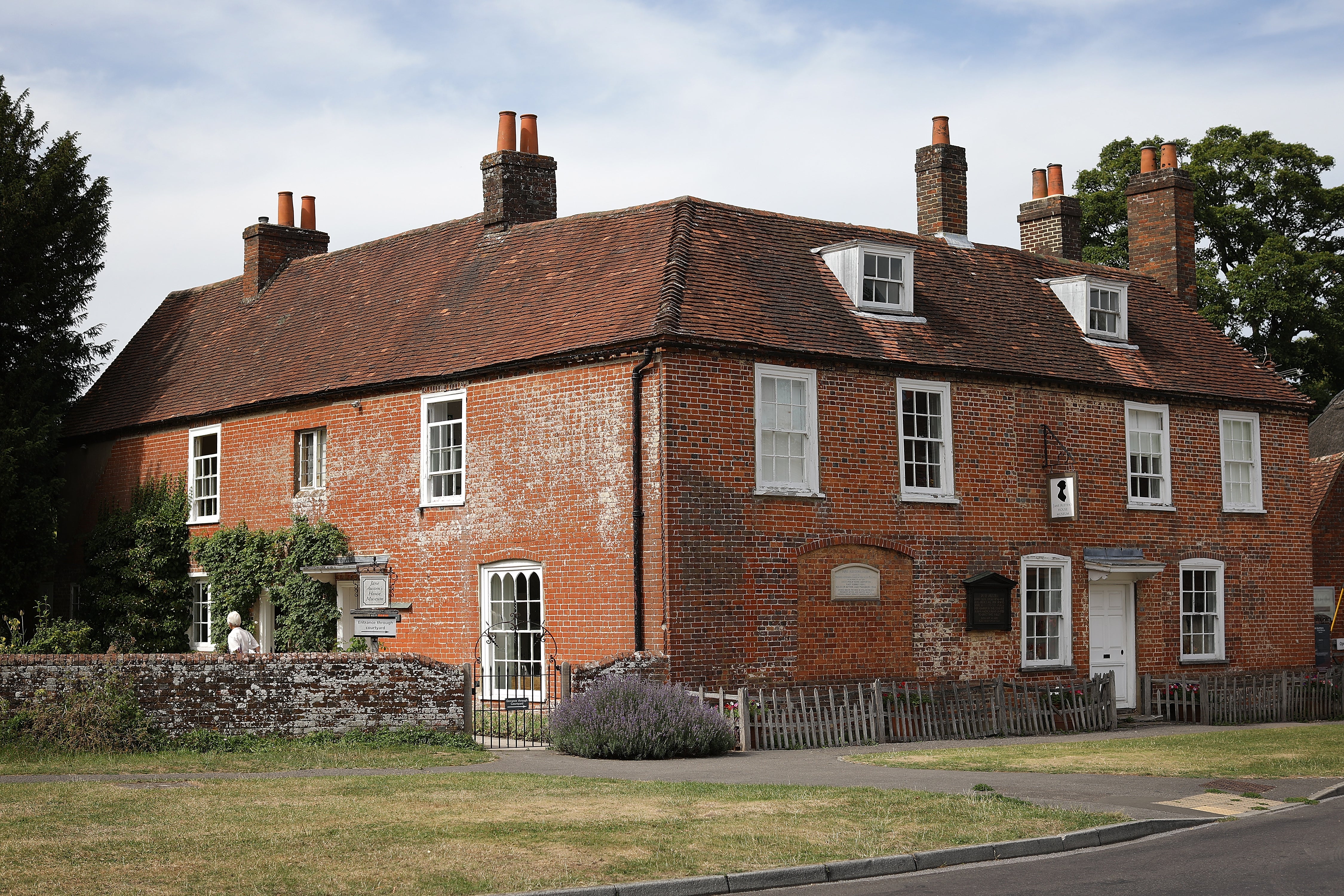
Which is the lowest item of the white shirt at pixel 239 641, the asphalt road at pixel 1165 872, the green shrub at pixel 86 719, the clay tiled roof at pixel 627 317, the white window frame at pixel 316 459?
the asphalt road at pixel 1165 872

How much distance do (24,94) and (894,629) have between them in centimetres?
2008

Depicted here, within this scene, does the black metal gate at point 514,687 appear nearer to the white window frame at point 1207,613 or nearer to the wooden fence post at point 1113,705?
the wooden fence post at point 1113,705

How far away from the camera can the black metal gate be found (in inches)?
764

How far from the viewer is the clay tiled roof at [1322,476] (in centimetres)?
3125

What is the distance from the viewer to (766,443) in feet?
71.5

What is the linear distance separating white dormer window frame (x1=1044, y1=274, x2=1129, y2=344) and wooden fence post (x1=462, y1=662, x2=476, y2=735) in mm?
13963

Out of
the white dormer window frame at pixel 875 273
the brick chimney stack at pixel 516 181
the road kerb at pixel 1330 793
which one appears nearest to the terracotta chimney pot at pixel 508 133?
Result: the brick chimney stack at pixel 516 181

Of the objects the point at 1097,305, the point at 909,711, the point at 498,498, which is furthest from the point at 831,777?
the point at 1097,305

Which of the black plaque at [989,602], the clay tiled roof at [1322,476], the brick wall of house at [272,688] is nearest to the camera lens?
the brick wall of house at [272,688]

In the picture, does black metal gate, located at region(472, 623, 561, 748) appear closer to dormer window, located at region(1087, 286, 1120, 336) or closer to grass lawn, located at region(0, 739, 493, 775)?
grass lawn, located at region(0, 739, 493, 775)

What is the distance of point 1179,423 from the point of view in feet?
89.4

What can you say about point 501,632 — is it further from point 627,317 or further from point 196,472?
point 196,472

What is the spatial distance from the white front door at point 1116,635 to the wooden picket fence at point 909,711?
1510mm

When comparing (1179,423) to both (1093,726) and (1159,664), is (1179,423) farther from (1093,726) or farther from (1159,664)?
(1093,726)
